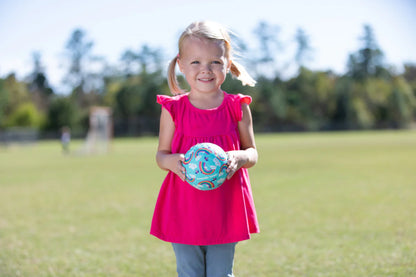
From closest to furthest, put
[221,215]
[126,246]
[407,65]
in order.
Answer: [221,215] → [126,246] → [407,65]

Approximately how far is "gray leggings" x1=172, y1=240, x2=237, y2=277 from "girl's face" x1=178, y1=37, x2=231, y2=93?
1023 millimetres

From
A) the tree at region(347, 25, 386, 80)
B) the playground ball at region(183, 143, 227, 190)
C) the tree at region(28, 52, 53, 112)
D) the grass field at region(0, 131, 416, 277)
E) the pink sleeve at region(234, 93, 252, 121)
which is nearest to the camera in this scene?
the playground ball at region(183, 143, 227, 190)

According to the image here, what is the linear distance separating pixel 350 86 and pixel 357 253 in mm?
77539

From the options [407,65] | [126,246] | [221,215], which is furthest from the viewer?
[407,65]

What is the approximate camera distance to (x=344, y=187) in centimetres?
1062

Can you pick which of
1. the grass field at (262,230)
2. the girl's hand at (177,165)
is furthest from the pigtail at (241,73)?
the grass field at (262,230)

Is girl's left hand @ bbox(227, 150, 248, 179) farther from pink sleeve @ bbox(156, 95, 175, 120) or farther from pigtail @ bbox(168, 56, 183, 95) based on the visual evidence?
pigtail @ bbox(168, 56, 183, 95)

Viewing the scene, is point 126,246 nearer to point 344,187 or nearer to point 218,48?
point 218,48

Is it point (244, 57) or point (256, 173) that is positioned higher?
point (244, 57)

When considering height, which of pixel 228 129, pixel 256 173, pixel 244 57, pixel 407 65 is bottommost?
pixel 256 173

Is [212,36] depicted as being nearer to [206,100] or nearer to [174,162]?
[206,100]

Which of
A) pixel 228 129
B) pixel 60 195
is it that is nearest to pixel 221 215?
pixel 228 129

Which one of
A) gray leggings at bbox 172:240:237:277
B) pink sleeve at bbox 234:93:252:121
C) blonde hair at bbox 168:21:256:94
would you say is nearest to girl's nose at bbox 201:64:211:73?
blonde hair at bbox 168:21:256:94

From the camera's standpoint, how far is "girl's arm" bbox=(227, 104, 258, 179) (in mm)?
2625
